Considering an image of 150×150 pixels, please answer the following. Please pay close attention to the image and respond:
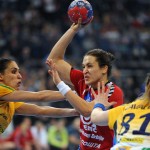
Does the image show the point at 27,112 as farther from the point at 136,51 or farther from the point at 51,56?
the point at 136,51

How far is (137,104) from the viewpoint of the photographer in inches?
188

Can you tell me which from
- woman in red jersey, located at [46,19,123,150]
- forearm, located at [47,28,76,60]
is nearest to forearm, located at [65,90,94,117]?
woman in red jersey, located at [46,19,123,150]

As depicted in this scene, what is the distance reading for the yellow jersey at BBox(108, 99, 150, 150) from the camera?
4.64 m

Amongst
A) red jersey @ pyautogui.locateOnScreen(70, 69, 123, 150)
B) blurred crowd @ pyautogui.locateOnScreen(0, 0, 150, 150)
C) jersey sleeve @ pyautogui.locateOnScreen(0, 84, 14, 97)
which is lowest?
red jersey @ pyautogui.locateOnScreen(70, 69, 123, 150)

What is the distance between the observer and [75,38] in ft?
56.3

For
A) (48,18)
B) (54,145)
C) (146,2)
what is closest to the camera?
(54,145)

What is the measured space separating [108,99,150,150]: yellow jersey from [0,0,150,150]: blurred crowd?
7649 millimetres

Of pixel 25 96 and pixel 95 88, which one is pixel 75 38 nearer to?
pixel 95 88

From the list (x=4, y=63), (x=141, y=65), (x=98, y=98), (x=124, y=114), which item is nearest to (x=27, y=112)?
(x=4, y=63)

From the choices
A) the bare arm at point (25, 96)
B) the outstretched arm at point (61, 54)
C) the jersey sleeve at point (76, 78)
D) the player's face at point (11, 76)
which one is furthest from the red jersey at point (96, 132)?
the player's face at point (11, 76)

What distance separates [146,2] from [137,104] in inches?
718

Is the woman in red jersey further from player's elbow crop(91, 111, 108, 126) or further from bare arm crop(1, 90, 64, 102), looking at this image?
player's elbow crop(91, 111, 108, 126)

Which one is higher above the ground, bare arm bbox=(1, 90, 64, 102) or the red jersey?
bare arm bbox=(1, 90, 64, 102)

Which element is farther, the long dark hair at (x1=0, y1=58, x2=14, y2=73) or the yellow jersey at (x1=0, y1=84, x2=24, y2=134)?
the long dark hair at (x1=0, y1=58, x2=14, y2=73)
